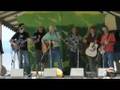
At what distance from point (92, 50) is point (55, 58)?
738 millimetres

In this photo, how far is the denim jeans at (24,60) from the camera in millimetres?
15883

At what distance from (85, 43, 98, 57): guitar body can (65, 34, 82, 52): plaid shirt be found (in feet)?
0.61

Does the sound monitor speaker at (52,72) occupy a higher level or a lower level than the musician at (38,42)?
lower

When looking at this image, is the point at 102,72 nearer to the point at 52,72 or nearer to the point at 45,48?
the point at 52,72

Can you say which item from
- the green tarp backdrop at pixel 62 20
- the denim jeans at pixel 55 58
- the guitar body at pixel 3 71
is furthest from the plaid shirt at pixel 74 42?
the guitar body at pixel 3 71

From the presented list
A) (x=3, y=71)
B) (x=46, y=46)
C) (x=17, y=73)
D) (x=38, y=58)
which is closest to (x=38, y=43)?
(x=46, y=46)

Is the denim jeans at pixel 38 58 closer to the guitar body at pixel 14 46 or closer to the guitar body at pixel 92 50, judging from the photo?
the guitar body at pixel 14 46

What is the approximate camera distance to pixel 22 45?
52.3ft

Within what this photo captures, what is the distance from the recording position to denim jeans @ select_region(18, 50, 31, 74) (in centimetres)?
1588

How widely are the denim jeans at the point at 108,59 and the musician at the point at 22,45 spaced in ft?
4.83
